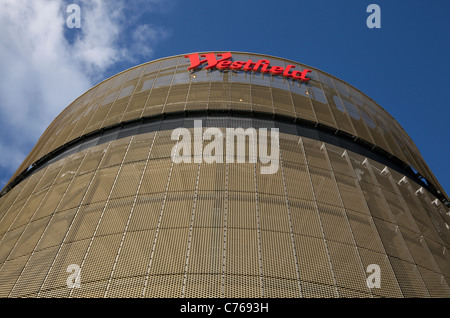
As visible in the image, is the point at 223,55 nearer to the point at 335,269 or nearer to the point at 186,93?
the point at 186,93

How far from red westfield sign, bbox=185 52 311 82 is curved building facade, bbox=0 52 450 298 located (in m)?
0.09

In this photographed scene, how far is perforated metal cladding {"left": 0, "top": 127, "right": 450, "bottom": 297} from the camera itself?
13289mm

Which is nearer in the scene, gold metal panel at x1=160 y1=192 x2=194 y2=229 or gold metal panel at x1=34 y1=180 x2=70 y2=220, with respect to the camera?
gold metal panel at x1=160 y1=192 x2=194 y2=229

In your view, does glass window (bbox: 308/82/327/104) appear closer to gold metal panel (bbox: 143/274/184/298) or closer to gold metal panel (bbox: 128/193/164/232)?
gold metal panel (bbox: 128/193/164/232)

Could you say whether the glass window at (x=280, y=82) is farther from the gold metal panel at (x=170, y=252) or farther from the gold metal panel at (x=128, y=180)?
the gold metal panel at (x=170, y=252)

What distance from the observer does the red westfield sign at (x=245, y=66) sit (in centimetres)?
2423

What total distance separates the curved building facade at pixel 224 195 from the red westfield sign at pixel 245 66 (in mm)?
86

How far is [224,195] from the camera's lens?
643 inches

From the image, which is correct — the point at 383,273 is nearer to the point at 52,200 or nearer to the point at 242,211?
the point at 242,211

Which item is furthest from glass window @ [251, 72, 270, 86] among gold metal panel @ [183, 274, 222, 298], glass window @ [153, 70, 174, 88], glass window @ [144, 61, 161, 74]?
gold metal panel @ [183, 274, 222, 298]

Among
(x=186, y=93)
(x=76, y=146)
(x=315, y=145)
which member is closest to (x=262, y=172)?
(x=315, y=145)

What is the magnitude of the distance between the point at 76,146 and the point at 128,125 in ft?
10.1

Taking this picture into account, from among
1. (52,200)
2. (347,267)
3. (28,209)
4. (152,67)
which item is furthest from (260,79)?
(28,209)

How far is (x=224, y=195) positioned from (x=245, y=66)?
10.5 meters
